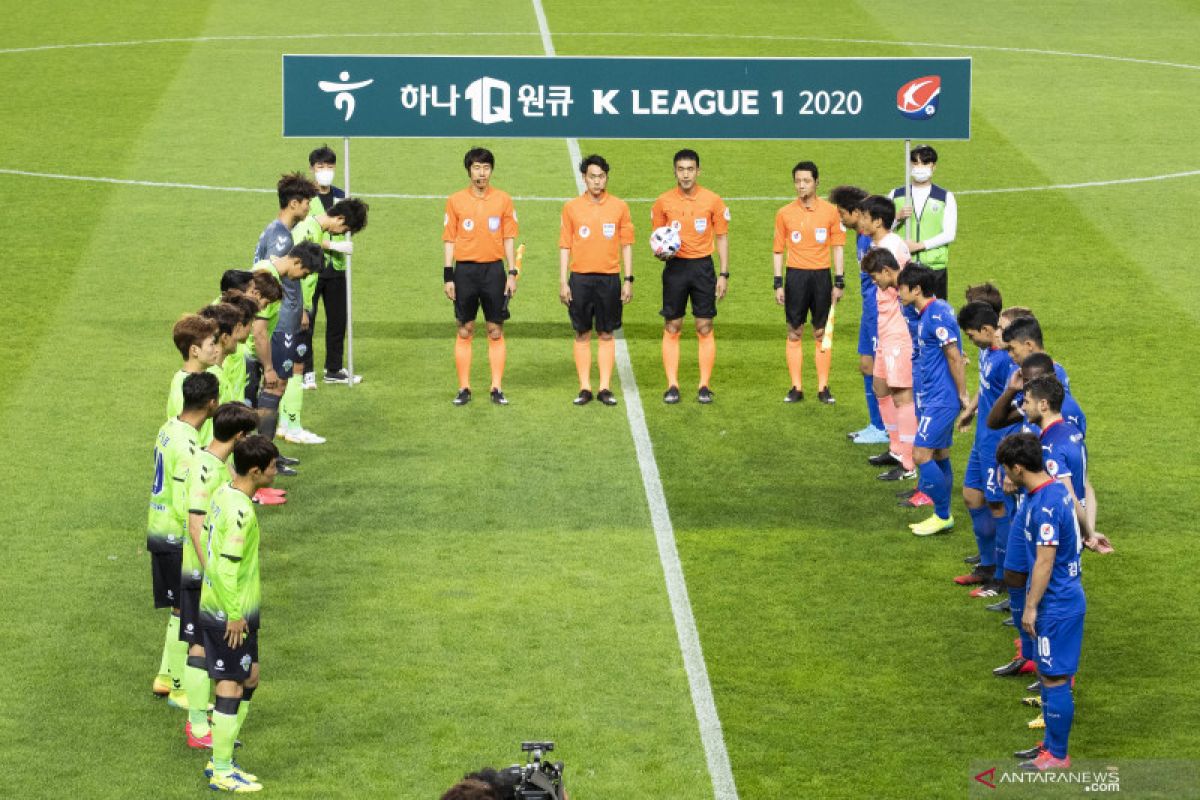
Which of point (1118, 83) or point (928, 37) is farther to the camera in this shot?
point (928, 37)

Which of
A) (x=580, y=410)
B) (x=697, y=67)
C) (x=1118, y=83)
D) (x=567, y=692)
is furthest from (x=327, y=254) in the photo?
(x=1118, y=83)

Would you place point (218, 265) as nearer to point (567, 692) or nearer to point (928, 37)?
point (567, 692)

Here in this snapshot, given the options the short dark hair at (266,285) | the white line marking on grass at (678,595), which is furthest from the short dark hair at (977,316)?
the short dark hair at (266,285)

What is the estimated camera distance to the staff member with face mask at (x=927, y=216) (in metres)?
18.4

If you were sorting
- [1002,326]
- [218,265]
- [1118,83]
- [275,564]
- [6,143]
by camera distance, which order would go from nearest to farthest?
[1002,326] → [275,564] → [218,265] → [6,143] → [1118,83]

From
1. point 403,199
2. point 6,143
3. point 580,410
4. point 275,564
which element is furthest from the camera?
point 6,143

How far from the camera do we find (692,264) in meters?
18.5

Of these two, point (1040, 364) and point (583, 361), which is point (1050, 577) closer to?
point (1040, 364)

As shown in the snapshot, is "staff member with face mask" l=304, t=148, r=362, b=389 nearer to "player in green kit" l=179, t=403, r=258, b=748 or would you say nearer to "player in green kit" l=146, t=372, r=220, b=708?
"player in green kit" l=146, t=372, r=220, b=708

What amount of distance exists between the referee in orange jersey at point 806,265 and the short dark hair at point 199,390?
764 cm

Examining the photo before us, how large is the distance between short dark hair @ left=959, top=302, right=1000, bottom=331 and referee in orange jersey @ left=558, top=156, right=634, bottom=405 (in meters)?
5.34

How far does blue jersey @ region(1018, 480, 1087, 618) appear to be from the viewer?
10969 millimetres

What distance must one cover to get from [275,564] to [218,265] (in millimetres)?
9147

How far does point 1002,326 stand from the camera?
13.1 m
